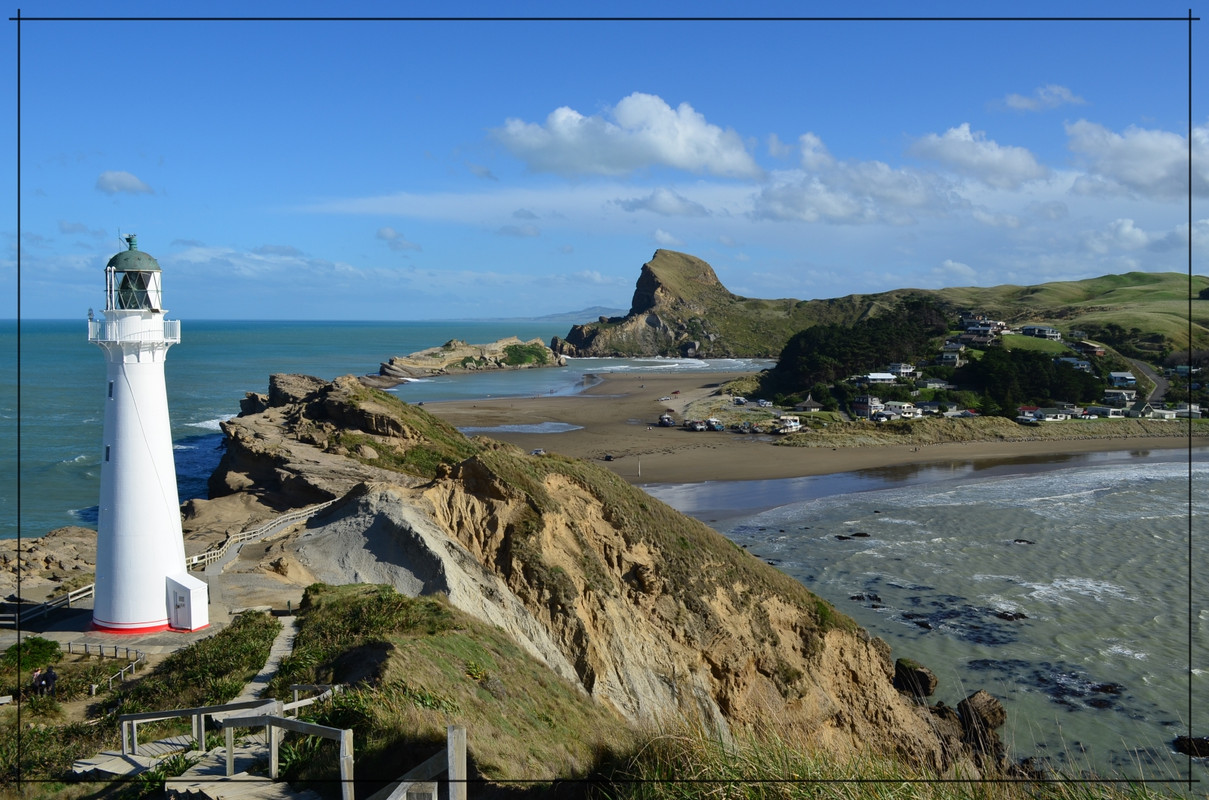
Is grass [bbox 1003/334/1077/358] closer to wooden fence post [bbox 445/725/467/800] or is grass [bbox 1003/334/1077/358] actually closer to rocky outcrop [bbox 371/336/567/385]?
rocky outcrop [bbox 371/336/567/385]

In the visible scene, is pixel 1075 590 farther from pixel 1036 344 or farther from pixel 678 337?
pixel 678 337

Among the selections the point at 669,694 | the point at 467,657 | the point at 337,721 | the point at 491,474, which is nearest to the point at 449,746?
the point at 337,721

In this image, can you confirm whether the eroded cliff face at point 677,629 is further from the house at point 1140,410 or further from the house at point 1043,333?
the house at point 1043,333

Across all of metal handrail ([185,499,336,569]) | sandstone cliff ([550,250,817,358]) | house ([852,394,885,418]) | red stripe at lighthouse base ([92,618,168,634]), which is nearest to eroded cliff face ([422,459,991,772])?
metal handrail ([185,499,336,569])

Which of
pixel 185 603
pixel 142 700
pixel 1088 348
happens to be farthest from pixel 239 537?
pixel 1088 348

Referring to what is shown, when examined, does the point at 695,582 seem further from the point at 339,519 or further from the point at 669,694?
the point at 339,519
